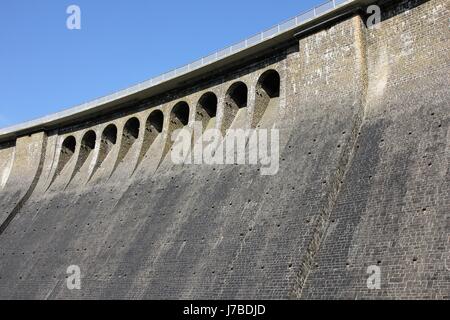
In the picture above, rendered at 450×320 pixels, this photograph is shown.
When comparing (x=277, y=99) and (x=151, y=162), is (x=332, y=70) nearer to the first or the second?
(x=277, y=99)

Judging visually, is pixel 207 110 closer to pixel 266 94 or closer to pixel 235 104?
pixel 235 104

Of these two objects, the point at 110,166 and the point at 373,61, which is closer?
the point at 373,61

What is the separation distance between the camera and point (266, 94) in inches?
860

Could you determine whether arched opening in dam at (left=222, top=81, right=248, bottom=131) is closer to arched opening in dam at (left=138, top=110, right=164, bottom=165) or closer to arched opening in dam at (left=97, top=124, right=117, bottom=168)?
arched opening in dam at (left=138, top=110, right=164, bottom=165)

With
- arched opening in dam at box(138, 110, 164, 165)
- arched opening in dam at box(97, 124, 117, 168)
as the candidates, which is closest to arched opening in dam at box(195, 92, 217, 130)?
arched opening in dam at box(138, 110, 164, 165)

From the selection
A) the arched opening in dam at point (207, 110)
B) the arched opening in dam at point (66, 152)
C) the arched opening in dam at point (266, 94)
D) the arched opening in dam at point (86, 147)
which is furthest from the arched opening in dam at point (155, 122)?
the arched opening in dam at point (266, 94)

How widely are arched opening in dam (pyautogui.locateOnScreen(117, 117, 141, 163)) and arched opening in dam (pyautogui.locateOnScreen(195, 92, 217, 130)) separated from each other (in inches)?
164

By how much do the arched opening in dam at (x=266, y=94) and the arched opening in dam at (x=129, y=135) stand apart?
7.66 m

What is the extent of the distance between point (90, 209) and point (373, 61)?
13.5 metres

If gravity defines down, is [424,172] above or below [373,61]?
below

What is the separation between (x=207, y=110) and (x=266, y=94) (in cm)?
355

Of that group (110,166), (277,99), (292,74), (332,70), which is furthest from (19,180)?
(332,70)

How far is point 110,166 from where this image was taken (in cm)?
2630

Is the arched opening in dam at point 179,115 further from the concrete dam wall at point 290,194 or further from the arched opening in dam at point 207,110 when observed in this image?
the arched opening in dam at point 207,110
